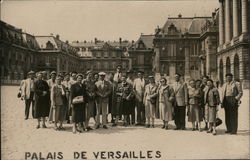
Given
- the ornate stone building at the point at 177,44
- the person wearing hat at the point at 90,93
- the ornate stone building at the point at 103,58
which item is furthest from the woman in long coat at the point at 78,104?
the ornate stone building at the point at 103,58

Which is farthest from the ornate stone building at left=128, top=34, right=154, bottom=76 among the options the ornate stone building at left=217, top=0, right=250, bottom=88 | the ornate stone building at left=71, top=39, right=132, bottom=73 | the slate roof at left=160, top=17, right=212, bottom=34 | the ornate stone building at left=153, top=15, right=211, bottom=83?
the ornate stone building at left=217, top=0, right=250, bottom=88

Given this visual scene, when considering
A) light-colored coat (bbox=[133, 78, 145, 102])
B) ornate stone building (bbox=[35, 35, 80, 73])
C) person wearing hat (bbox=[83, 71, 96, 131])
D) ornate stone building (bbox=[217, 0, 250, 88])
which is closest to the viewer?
person wearing hat (bbox=[83, 71, 96, 131])

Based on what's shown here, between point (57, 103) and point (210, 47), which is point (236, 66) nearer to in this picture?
point (210, 47)

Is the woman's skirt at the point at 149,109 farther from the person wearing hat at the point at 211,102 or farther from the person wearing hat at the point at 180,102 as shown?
the person wearing hat at the point at 211,102

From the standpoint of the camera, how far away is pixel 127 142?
7.89 m

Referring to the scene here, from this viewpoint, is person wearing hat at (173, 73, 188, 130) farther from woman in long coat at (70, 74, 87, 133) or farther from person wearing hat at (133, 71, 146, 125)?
woman in long coat at (70, 74, 87, 133)

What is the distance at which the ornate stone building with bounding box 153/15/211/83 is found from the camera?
46281mm

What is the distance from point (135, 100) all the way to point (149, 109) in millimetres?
733

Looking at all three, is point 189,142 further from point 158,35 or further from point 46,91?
point 158,35

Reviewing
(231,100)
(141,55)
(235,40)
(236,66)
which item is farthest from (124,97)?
(141,55)

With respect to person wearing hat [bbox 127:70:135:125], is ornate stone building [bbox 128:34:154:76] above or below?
above

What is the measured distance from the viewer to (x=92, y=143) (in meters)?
7.80

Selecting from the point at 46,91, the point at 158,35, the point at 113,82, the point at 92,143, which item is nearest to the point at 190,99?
the point at 113,82

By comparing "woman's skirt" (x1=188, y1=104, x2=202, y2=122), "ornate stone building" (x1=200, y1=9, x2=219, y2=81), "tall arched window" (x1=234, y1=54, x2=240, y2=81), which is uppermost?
"ornate stone building" (x1=200, y1=9, x2=219, y2=81)
